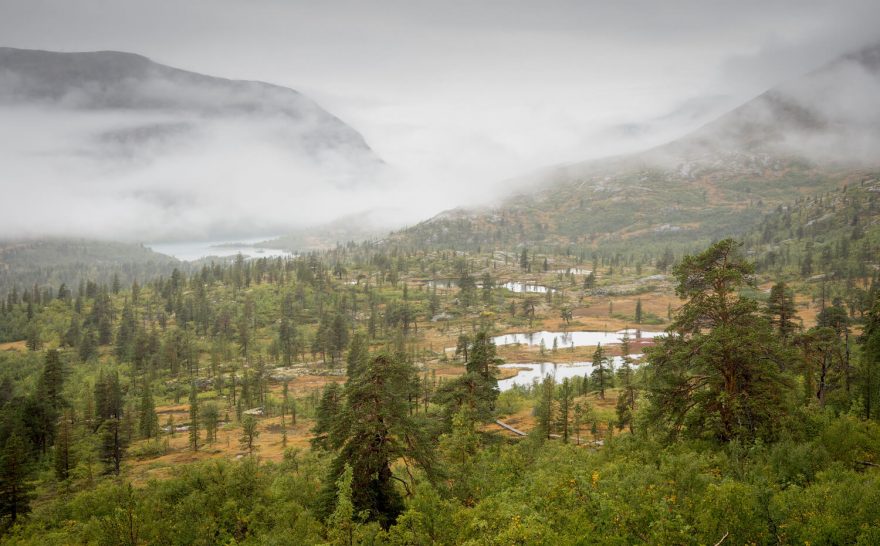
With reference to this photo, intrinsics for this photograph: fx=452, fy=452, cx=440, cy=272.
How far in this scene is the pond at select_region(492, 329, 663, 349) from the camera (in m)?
168

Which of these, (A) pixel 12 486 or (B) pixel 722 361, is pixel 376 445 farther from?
(A) pixel 12 486

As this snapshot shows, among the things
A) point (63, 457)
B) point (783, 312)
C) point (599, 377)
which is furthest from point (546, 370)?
point (63, 457)

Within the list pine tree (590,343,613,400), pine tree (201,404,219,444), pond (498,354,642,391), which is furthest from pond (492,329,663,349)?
pine tree (201,404,219,444)

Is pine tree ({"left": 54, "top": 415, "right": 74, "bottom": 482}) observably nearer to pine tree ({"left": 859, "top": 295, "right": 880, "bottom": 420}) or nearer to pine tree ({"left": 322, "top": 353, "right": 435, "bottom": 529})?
pine tree ({"left": 322, "top": 353, "right": 435, "bottom": 529})

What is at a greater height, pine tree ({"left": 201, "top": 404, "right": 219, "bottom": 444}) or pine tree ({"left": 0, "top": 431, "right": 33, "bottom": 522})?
pine tree ({"left": 0, "top": 431, "right": 33, "bottom": 522})

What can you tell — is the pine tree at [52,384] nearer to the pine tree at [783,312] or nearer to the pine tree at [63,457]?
the pine tree at [63,457]

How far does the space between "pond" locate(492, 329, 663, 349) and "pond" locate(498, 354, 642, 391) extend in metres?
24.6

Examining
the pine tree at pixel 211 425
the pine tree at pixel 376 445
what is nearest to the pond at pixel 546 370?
the pine tree at pixel 211 425

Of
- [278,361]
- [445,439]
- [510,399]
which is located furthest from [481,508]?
[278,361]

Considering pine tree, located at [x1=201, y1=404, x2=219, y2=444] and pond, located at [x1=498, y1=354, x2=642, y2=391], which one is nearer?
pine tree, located at [x1=201, y1=404, x2=219, y2=444]

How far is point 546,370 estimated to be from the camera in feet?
445

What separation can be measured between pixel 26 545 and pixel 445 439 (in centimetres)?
2865

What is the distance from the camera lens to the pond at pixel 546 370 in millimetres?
127312

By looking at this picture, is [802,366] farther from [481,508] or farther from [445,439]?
[445,439]
